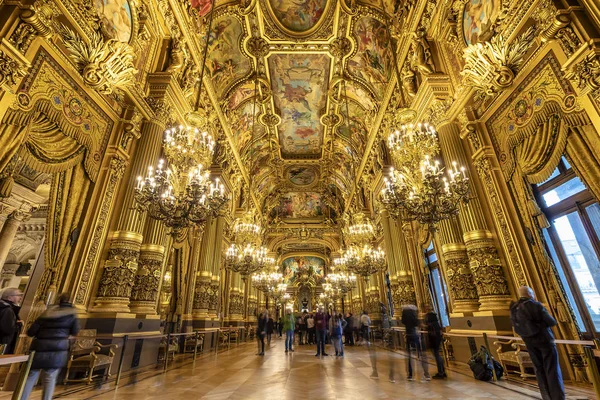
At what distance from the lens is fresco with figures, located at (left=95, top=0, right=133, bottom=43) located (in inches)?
221

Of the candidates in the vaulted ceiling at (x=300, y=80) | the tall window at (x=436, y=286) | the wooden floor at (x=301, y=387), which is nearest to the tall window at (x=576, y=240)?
the wooden floor at (x=301, y=387)

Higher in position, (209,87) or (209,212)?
(209,87)

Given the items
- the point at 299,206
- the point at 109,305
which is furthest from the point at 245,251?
the point at 299,206

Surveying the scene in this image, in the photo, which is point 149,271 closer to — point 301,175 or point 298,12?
point 298,12

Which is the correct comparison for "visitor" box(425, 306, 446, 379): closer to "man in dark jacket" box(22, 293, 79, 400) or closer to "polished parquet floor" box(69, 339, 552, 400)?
"polished parquet floor" box(69, 339, 552, 400)

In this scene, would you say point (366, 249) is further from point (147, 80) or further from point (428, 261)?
point (147, 80)

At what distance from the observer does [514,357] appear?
184 inches

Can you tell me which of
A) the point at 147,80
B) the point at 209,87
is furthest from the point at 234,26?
the point at 147,80

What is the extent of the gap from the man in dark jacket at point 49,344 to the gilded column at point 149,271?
333 cm

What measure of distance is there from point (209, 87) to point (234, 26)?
2.34 metres

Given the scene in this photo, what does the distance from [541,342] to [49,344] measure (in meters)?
5.26

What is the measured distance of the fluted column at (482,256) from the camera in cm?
544

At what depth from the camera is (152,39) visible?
734cm

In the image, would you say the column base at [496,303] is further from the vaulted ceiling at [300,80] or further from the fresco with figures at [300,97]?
the fresco with figures at [300,97]
